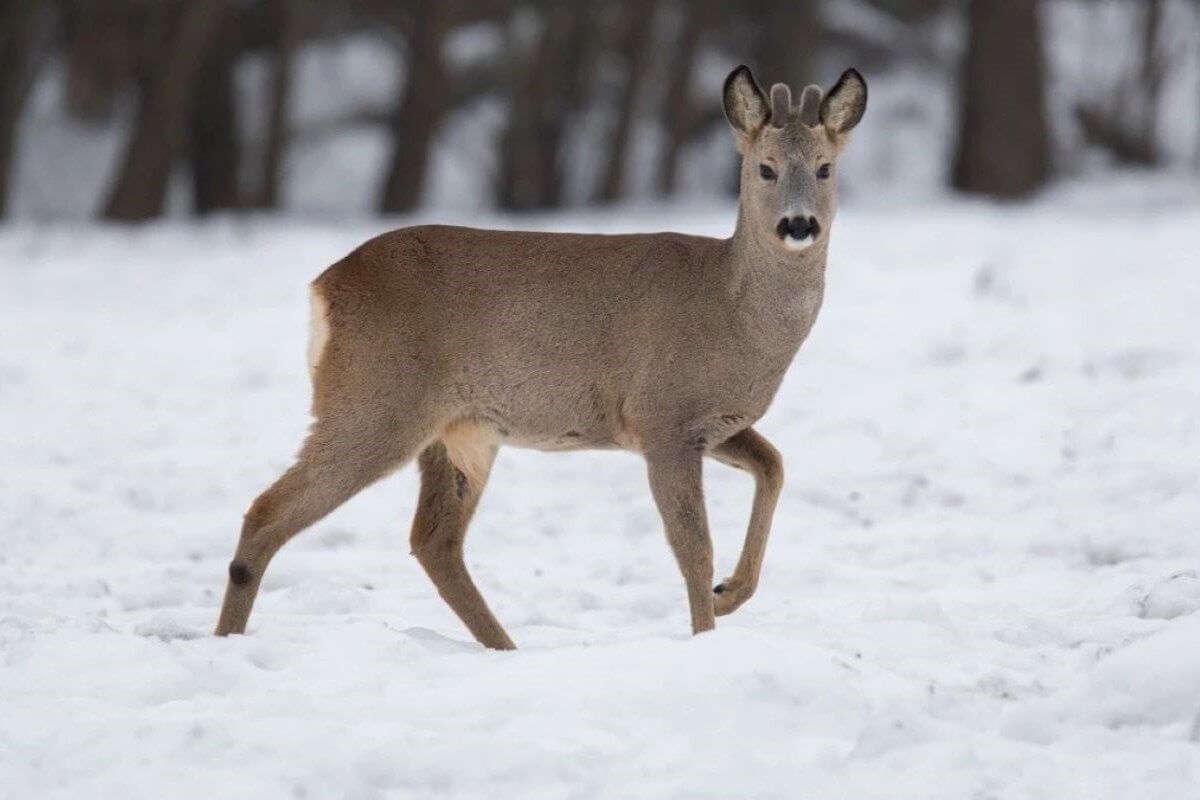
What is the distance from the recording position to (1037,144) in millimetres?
19375

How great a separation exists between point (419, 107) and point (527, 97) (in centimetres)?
299

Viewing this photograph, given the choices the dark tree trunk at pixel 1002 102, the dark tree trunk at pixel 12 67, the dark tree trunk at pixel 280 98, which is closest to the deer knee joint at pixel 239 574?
the dark tree trunk at pixel 1002 102

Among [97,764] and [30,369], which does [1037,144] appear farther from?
[97,764]

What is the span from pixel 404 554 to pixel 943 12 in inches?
869

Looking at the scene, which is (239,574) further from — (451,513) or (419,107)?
(419,107)

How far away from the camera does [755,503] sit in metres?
6.18

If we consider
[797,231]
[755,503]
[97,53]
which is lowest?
[97,53]

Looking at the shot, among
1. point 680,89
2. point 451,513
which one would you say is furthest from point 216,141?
point 451,513

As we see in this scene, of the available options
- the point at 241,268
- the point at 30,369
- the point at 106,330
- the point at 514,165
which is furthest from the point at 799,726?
the point at 514,165

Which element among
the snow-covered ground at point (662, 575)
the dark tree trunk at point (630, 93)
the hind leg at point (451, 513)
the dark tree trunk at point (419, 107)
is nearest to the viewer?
the snow-covered ground at point (662, 575)

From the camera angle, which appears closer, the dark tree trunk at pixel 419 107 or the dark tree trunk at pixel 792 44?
the dark tree trunk at pixel 419 107

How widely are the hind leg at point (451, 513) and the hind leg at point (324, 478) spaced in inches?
14.1

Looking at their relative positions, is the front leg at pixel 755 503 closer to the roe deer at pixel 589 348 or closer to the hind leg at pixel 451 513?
the roe deer at pixel 589 348

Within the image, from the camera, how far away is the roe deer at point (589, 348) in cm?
589
